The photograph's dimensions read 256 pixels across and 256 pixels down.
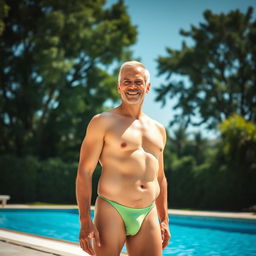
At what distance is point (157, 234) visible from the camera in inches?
82.2

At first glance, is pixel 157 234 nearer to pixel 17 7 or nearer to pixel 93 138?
pixel 93 138

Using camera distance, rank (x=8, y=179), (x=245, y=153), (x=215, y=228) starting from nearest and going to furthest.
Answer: (x=215, y=228) → (x=245, y=153) → (x=8, y=179)

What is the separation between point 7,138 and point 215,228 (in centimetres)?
1500

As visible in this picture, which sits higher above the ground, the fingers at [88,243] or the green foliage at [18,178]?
the fingers at [88,243]

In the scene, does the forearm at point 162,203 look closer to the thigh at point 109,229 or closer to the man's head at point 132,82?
the thigh at point 109,229

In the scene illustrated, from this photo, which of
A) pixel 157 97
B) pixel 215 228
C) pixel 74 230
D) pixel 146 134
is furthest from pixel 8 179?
pixel 146 134

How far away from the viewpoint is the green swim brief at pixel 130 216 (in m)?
2.01

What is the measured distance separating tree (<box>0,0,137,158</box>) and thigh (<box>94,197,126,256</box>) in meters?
19.6

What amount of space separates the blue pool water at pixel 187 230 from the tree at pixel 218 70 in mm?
14767

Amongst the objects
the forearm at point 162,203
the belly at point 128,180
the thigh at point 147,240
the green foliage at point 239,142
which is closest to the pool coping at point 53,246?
the forearm at point 162,203

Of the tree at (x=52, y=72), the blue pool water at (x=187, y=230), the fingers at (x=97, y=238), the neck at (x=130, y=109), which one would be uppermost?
the tree at (x=52, y=72)

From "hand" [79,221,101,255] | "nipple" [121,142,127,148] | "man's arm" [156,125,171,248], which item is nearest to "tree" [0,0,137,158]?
"man's arm" [156,125,171,248]

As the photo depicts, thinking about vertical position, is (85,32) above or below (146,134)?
above

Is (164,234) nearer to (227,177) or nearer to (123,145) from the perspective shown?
(123,145)
